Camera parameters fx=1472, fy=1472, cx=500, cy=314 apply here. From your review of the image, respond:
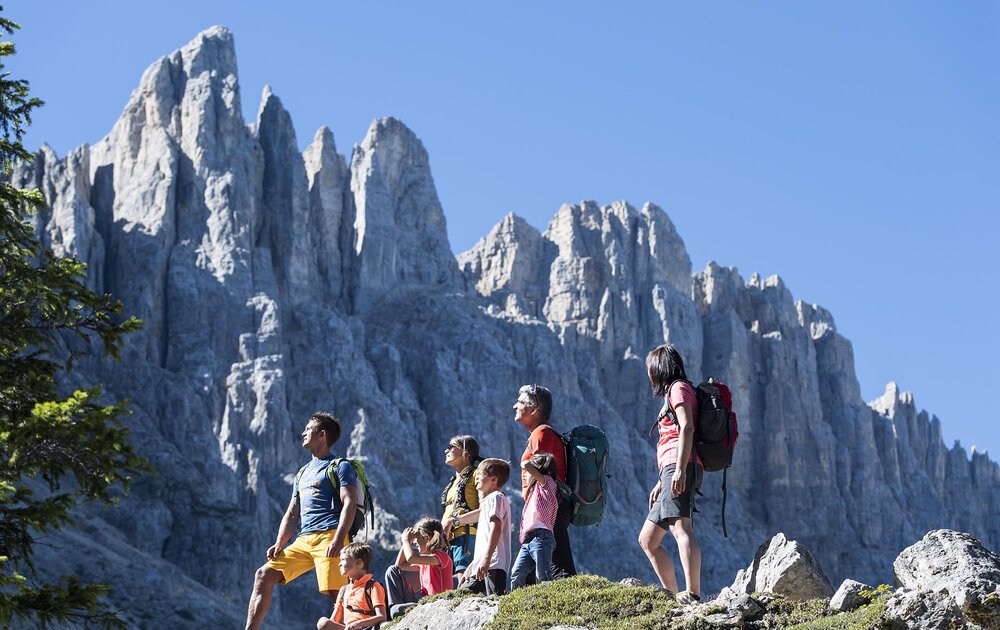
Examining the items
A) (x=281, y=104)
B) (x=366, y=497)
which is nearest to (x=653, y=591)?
(x=366, y=497)

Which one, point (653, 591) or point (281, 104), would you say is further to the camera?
point (281, 104)

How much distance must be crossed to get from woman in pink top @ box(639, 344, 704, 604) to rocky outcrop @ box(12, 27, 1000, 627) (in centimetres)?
5870

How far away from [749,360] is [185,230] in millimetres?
59214

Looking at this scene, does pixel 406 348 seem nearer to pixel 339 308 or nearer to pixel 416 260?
pixel 339 308

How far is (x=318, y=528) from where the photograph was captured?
15.4 m

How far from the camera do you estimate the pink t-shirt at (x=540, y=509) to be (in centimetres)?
1460

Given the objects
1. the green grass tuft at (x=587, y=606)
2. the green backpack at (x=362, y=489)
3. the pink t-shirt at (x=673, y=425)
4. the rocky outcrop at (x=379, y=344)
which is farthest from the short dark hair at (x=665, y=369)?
the rocky outcrop at (x=379, y=344)

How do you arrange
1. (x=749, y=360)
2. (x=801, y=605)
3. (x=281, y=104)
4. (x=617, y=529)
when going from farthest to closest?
(x=749, y=360)
(x=281, y=104)
(x=617, y=529)
(x=801, y=605)

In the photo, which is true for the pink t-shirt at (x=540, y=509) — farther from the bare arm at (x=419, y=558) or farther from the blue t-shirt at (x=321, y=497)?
the blue t-shirt at (x=321, y=497)

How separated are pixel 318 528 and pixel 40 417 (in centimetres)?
304

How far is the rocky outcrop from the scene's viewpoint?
291 ft

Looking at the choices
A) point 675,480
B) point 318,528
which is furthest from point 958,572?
point 318,528

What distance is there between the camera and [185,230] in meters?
100

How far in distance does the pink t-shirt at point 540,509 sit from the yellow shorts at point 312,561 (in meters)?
2.09
